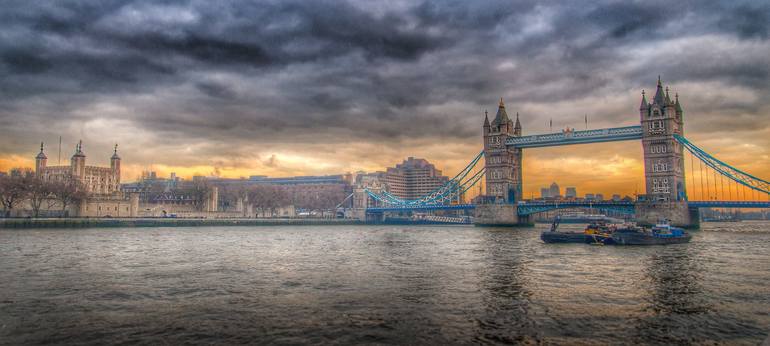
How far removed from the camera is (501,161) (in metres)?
122

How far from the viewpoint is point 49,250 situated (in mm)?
41781

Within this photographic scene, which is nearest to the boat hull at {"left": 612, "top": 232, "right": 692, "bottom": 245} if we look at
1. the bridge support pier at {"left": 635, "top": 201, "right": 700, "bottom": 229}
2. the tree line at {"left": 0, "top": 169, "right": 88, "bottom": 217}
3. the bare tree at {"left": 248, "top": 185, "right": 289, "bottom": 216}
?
the bridge support pier at {"left": 635, "top": 201, "right": 700, "bottom": 229}

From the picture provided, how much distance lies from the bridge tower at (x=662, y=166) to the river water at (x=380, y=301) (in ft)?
213

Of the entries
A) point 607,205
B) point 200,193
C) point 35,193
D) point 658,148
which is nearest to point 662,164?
point 658,148

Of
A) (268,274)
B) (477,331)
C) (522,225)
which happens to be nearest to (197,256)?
(268,274)

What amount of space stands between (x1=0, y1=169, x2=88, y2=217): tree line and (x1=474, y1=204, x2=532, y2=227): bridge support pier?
287ft

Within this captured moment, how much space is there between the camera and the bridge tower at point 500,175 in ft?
381

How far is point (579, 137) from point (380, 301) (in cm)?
10148

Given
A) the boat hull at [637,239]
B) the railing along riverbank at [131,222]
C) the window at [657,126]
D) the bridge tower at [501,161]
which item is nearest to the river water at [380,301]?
the boat hull at [637,239]

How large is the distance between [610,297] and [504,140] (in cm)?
10470

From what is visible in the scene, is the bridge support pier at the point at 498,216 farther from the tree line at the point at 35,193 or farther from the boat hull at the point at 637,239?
the tree line at the point at 35,193

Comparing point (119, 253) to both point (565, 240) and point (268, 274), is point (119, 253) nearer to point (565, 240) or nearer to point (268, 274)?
point (268, 274)

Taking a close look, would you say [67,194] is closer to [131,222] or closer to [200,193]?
[131,222]

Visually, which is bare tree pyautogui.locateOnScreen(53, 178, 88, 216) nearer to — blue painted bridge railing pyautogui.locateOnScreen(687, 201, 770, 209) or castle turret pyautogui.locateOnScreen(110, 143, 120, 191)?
castle turret pyautogui.locateOnScreen(110, 143, 120, 191)
